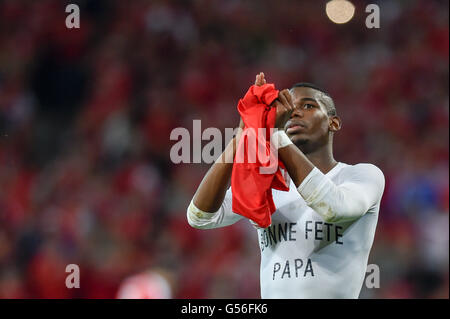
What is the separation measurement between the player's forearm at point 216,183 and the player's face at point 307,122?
0.32m

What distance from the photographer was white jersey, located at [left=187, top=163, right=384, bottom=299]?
192 cm

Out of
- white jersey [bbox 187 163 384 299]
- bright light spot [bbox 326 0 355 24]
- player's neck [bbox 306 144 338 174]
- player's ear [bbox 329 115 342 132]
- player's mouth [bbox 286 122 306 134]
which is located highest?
bright light spot [bbox 326 0 355 24]

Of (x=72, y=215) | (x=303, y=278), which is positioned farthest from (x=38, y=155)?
(x=303, y=278)

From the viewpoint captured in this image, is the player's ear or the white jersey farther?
the player's ear

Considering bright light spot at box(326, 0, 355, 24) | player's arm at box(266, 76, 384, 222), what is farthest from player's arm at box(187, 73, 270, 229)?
bright light spot at box(326, 0, 355, 24)

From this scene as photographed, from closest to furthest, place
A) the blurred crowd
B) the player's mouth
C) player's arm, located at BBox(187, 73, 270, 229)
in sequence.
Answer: player's arm, located at BBox(187, 73, 270, 229) < the player's mouth < the blurred crowd

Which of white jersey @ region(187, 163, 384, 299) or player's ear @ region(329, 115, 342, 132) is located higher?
player's ear @ region(329, 115, 342, 132)

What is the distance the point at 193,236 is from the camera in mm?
4648

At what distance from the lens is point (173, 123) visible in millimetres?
5508

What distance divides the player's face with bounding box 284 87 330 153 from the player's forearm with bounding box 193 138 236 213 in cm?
32

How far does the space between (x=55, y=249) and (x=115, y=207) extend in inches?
22.0

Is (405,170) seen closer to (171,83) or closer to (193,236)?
(193,236)

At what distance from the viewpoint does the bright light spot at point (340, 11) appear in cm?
650

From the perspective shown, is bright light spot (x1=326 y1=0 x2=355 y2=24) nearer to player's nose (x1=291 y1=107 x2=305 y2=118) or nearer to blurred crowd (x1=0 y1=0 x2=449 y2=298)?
blurred crowd (x1=0 y1=0 x2=449 y2=298)
